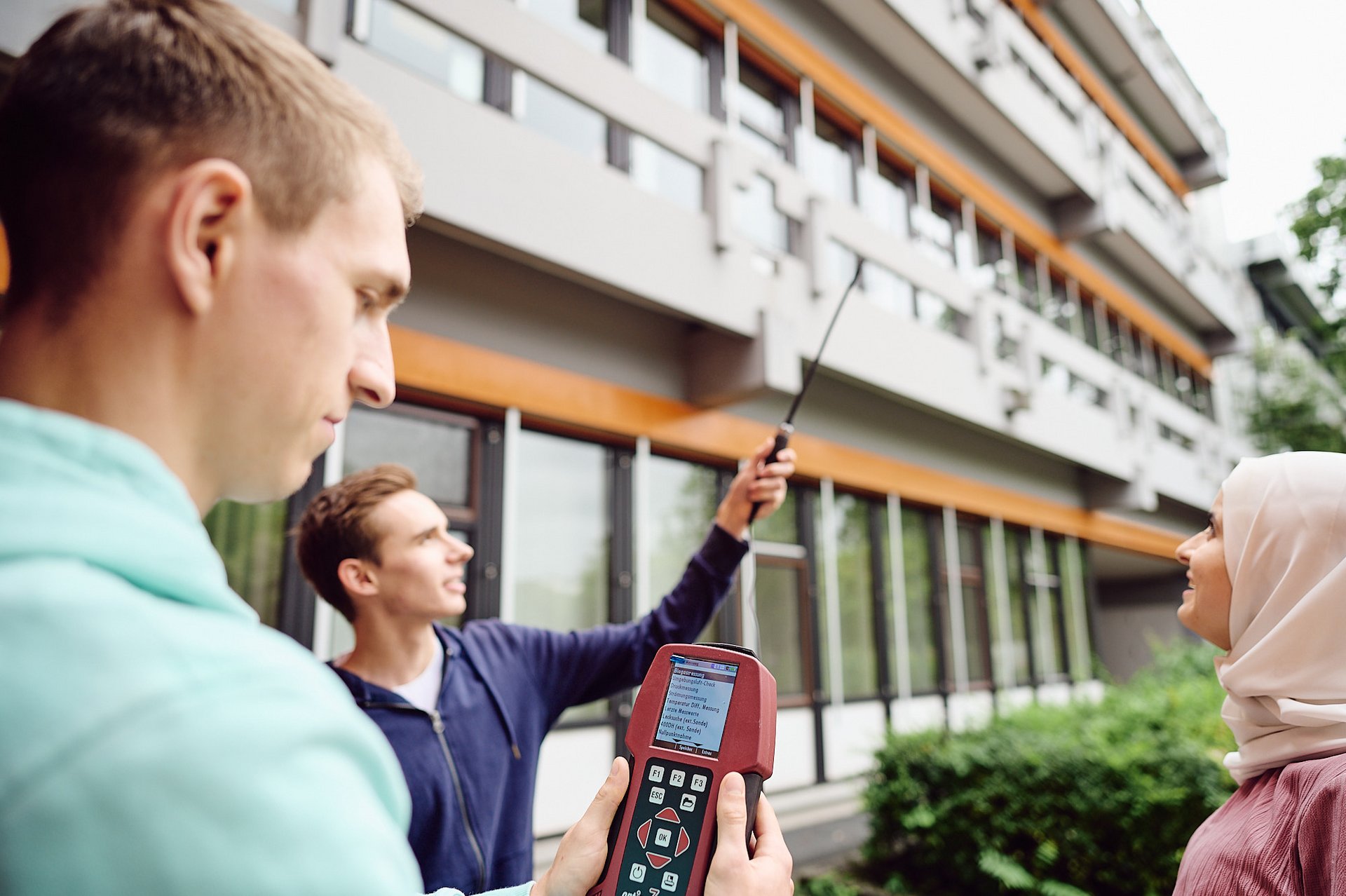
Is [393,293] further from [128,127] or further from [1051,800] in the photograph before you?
[1051,800]

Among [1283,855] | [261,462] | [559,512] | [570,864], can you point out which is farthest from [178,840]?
[559,512]

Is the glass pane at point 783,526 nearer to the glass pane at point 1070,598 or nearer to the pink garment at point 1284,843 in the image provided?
the pink garment at point 1284,843

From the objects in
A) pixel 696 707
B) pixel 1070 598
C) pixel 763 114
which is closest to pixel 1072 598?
pixel 1070 598

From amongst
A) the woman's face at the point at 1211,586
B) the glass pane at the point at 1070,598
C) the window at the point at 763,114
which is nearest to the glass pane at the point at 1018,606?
the glass pane at the point at 1070,598

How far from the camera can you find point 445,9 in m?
5.44

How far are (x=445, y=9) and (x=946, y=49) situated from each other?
704cm

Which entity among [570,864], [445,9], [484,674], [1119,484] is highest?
[445,9]

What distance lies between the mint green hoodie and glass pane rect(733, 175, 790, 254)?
738 cm

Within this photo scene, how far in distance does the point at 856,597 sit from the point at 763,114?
18.1 feet

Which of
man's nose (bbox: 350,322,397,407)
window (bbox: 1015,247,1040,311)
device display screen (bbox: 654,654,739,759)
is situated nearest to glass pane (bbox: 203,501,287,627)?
device display screen (bbox: 654,654,739,759)

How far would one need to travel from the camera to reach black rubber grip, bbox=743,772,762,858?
43.9 inches

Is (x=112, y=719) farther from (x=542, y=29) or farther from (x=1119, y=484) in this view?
(x=1119, y=484)

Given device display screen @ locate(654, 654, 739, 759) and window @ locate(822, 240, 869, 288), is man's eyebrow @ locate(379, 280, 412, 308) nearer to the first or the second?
device display screen @ locate(654, 654, 739, 759)

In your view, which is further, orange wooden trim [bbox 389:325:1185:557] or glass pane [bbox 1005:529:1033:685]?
glass pane [bbox 1005:529:1033:685]
